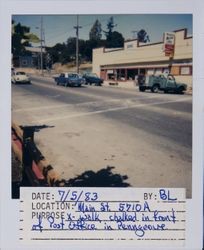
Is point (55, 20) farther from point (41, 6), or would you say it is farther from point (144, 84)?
point (144, 84)

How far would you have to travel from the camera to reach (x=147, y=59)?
3.34 metres

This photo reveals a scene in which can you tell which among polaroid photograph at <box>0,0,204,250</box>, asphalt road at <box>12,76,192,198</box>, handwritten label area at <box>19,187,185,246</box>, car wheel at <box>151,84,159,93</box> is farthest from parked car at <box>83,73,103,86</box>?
handwritten label area at <box>19,187,185,246</box>

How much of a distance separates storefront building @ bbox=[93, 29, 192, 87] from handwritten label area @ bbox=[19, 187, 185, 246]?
39.2 inches

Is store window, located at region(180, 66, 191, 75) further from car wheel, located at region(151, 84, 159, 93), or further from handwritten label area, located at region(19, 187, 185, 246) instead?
handwritten label area, located at region(19, 187, 185, 246)

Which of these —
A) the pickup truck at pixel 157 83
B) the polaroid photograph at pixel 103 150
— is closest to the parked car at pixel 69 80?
the polaroid photograph at pixel 103 150

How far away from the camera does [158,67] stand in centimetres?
335

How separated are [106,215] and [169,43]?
1483 mm

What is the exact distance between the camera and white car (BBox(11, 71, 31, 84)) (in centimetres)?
313

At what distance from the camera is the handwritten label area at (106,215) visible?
307 cm

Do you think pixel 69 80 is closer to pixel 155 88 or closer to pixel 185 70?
pixel 155 88

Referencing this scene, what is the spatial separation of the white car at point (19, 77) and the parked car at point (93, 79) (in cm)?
51

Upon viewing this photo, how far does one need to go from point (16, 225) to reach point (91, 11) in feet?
5.90

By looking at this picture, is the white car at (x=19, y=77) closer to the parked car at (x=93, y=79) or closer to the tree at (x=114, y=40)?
the parked car at (x=93, y=79)

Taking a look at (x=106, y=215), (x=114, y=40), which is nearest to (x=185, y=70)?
(x=114, y=40)
